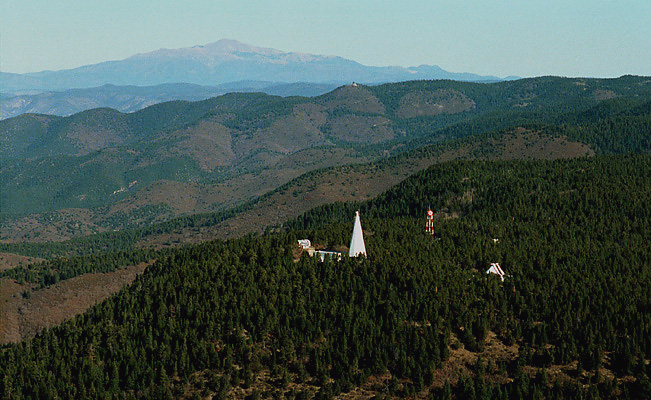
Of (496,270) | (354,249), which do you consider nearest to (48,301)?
(354,249)

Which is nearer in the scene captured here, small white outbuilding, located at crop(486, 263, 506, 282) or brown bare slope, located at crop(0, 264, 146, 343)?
small white outbuilding, located at crop(486, 263, 506, 282)

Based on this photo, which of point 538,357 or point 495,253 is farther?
point 495,253

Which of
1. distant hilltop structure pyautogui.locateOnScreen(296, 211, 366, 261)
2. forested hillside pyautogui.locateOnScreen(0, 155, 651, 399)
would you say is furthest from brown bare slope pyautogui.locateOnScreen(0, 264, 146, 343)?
distant hilltop structure pyautogui.locateOnScreen(296, 211, 366, 261)

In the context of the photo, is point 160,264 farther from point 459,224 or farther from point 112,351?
point 459,224

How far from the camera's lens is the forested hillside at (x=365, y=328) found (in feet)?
246

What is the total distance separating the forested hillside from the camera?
75.1 m

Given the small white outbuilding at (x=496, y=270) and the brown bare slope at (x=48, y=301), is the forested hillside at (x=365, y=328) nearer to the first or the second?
the small white outbuilding at (x=496, y=270)

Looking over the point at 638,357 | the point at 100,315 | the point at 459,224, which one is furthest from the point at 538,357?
the point at 459,224

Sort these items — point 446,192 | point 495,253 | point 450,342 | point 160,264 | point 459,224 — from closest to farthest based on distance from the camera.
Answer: point 450,342 < point 495,253 < point 160,264 < point 459,224 < point 446,192

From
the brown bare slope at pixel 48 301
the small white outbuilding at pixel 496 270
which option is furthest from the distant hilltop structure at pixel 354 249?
the brown bare slope at pixel 48 301

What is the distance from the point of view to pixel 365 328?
83188 millimetres

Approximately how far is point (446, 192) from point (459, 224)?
40554 mm

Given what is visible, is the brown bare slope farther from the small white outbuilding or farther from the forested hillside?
the small white outbuilding

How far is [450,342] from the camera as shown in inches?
3194
